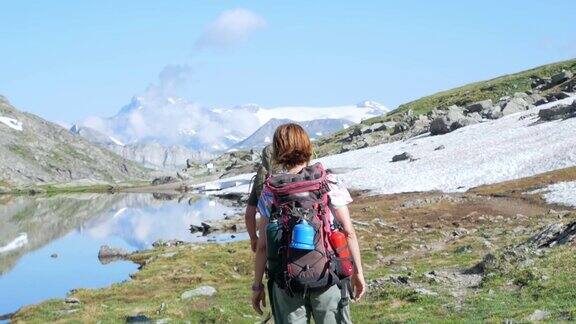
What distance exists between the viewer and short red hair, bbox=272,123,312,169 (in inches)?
395

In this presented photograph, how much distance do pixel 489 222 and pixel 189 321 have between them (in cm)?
2915

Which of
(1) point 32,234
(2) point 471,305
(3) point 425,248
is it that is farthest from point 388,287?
(1) point 32,234

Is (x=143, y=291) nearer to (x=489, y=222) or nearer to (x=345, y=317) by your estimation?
(x=489, y=222)

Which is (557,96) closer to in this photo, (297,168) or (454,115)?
(454,115)

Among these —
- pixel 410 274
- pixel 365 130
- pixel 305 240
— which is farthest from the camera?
pixel 365 130

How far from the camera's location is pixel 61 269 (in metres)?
56.7

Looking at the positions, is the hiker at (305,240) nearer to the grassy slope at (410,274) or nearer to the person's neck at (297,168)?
the person's neck at (297,168)

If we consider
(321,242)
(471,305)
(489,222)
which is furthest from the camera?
(489,222)

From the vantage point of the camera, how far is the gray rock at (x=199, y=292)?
32.1 meters

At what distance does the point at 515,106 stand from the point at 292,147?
393 feet

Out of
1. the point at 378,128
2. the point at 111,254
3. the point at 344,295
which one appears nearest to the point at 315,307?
the point at 344,295

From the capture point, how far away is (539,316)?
18062 millimetres

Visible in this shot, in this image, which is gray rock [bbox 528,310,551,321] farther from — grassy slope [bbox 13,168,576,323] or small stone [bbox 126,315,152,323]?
small stone [bbox 126,315,152,323]

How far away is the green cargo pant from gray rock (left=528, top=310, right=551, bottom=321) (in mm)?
10045
